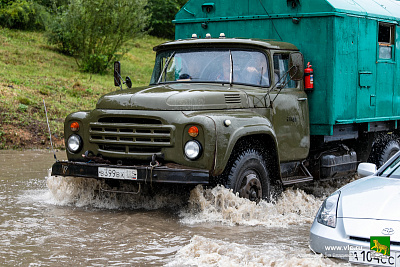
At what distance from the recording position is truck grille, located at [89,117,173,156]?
743cm

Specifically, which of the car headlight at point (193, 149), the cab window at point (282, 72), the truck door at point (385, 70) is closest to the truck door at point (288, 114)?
the cab window at point (282, 72)

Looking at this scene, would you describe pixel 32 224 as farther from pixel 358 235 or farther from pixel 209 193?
pixel 358 235

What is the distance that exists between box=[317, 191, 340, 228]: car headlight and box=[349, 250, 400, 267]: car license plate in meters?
0.35

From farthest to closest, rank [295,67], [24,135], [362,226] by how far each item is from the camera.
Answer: [24,135], [295,67], [362,226]

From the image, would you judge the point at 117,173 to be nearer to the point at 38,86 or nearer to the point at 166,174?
the point at 166,174

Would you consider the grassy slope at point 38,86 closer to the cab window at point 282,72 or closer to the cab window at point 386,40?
the cab window at point 282,72

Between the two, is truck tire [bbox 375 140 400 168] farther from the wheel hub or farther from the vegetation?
the vegetation

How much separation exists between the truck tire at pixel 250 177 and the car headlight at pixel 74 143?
6.73ft

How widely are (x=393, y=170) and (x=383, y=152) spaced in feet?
16.3

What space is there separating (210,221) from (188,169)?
0.75m

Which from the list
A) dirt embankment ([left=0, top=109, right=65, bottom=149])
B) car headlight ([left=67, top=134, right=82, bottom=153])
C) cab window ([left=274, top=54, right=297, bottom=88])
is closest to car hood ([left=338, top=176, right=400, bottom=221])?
cab window ([left=274, top=54, right=297, bottom=88])

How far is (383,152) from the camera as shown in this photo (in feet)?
36.2

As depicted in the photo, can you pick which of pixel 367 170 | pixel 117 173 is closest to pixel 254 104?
pixel 117 173

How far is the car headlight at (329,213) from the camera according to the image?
5.33m
